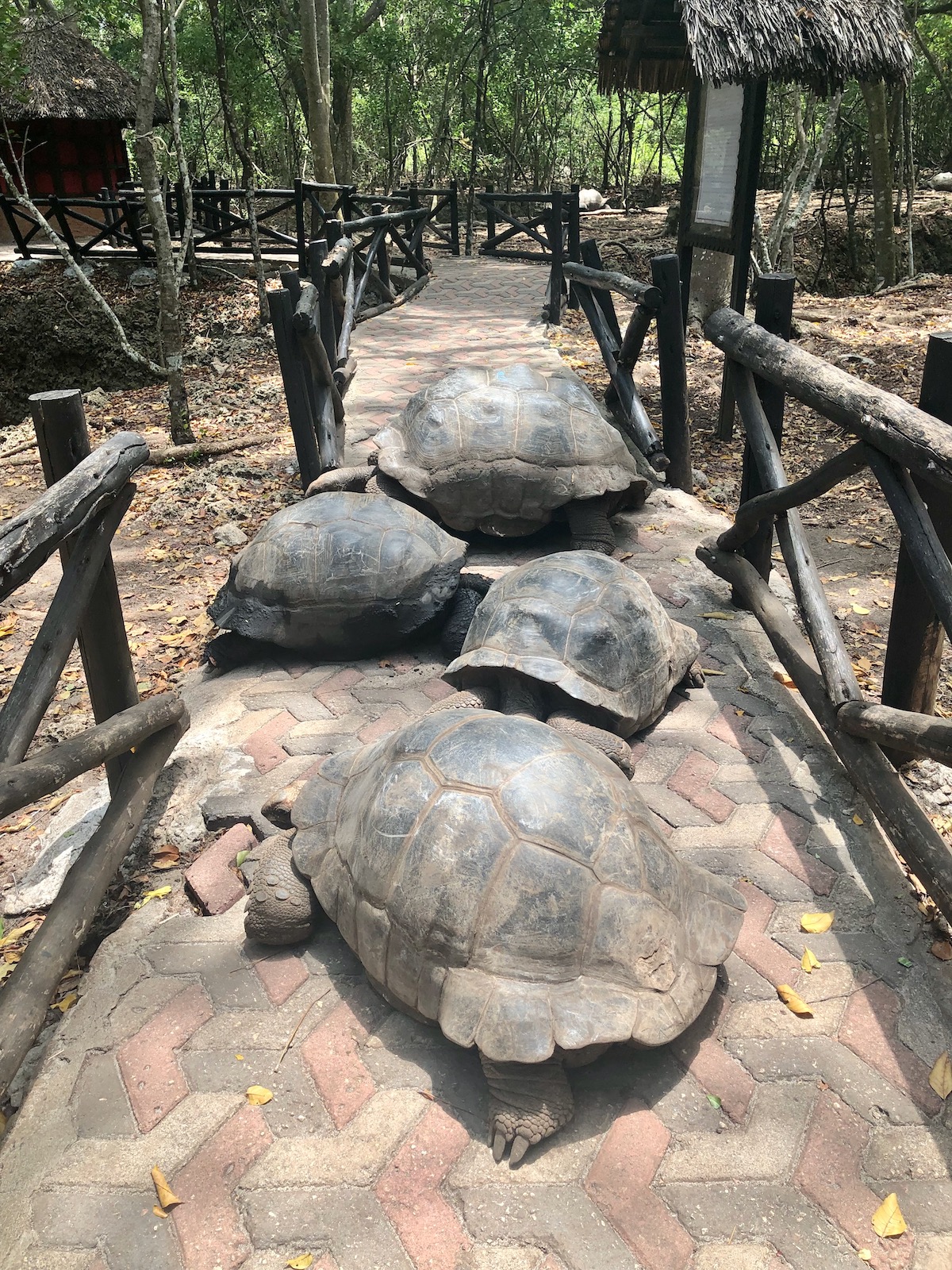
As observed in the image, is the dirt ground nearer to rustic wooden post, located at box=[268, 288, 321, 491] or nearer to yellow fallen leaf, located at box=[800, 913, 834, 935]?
rustic wooden post, located at box=[268, 288, 321, 491]

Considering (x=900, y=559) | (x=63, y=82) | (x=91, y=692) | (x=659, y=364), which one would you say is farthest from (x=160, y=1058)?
(x=63, y=82)

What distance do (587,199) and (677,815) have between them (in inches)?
804

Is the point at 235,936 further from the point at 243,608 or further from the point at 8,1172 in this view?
the point at 243,608

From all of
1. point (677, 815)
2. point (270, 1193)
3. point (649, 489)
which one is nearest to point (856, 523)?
point (649, 489)

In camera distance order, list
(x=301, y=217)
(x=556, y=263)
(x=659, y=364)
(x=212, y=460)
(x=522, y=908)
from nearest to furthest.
A: (x=522, y=908) → (x=659, y=364) → (x=212, y=460) → (x=556, y=263) → (x=301, y=217)

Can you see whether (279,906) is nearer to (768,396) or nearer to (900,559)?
(900,559)

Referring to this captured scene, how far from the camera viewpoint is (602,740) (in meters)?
3.30

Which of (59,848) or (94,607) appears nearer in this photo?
(94,607)

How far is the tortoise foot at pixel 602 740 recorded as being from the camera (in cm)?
325

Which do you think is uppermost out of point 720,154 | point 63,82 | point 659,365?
point 63,82

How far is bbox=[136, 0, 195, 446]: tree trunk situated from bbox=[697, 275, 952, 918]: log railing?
558 cm

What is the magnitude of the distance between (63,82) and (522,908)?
1986 centimetres

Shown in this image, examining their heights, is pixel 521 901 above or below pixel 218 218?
below

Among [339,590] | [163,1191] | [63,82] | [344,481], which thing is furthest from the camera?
[63,82]
